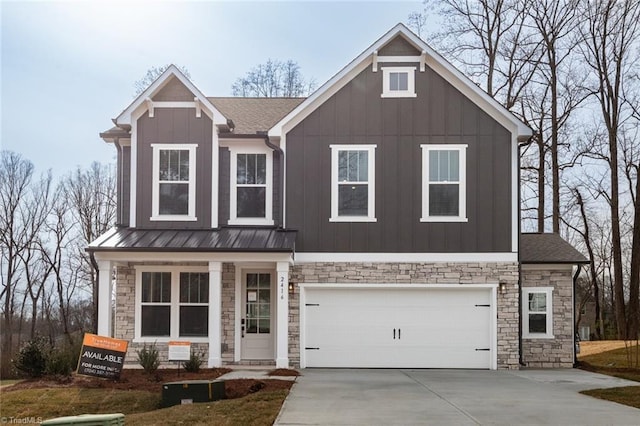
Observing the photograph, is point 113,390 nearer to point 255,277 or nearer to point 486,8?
point 255,277

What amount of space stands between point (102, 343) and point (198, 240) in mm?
3799

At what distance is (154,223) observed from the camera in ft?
61.6

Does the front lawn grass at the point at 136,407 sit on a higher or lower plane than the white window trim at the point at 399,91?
lower

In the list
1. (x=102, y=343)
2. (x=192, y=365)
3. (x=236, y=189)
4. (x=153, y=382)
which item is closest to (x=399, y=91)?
(x=236, y=189)

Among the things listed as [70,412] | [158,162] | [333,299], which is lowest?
[70,412]

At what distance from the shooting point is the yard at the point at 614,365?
13320 millimetres

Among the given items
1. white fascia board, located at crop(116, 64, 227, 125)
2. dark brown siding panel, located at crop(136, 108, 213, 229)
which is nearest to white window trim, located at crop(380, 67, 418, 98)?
white fascia board, located at crop(116, 64, 227, 125)

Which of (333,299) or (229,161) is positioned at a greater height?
(229,161)

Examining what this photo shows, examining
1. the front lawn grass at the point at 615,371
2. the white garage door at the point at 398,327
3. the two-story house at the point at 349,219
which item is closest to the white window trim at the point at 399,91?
the two-story house at the point at 349,219

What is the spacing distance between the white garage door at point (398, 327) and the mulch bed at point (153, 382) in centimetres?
205

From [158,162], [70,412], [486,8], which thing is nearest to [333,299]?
[158,162]

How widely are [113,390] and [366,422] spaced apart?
5.67 meters

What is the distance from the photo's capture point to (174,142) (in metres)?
18.9

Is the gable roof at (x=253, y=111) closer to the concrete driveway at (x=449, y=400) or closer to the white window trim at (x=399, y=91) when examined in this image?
the white window trim at (x=399, y=91)
